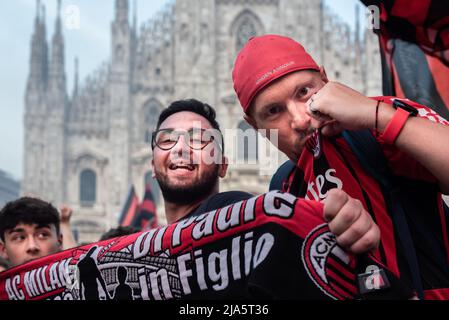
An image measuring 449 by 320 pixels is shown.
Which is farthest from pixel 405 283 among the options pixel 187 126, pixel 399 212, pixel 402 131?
pixel 187 126

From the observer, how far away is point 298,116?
1810mm

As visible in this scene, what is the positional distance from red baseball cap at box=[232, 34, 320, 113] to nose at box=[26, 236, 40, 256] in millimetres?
1960

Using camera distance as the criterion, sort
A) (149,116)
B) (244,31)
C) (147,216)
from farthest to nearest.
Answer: (244,31), (149,116), (147,216)

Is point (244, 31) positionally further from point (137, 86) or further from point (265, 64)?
point (265, 64)

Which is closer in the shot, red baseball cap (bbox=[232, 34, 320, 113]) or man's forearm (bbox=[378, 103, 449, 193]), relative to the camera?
man's forearm (bbox=[378, 103, 449, 193])

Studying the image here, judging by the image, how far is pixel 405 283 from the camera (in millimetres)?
1502

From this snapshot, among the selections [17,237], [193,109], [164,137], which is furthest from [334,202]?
[17,237]

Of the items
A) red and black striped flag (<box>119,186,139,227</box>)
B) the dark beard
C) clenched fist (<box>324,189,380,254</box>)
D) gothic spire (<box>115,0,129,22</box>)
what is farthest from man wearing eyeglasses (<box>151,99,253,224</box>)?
gothic spire (<box>115,0,129,22</box>)

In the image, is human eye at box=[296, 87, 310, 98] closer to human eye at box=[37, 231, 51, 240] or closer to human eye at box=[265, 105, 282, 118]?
human eye at box=[265, 105, 282, 118]

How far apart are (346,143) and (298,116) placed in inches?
6.8

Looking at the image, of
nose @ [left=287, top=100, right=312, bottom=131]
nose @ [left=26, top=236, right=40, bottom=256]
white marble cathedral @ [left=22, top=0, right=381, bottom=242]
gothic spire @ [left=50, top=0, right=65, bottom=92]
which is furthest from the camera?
gothic spire @ [left=50, top=0, right=65, bottom=92]

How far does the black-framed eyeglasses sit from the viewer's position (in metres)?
2.45

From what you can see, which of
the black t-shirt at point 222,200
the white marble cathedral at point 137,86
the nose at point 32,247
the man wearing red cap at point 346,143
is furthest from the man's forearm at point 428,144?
the white marble cathedral at point 137,86

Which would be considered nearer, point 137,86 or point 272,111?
point 272,111
